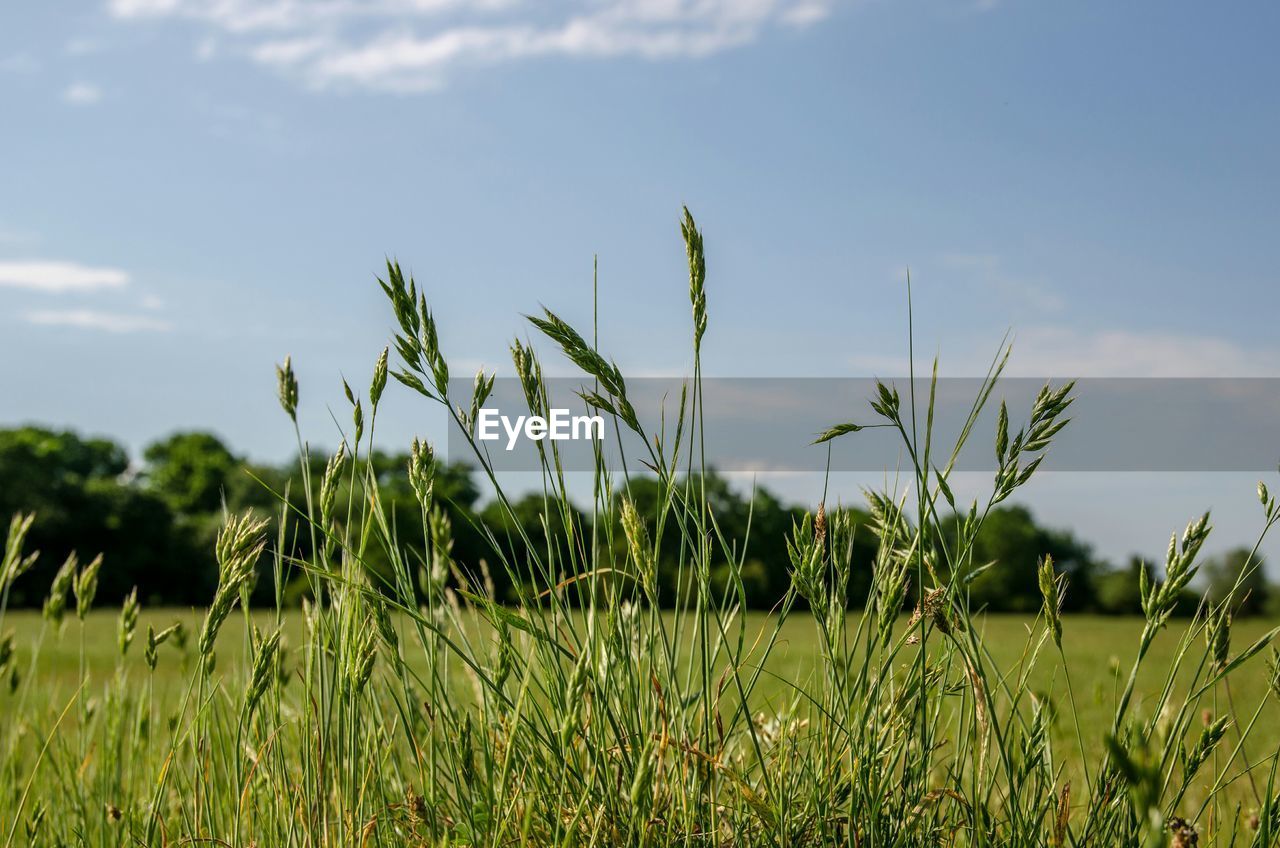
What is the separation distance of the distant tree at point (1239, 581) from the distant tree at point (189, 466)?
43.0m

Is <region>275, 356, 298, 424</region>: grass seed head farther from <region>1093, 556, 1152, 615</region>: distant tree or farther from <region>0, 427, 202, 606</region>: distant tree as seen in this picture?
<region>0, 427, 202, 606</region>: distant tree

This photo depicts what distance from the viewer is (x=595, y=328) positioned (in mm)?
1367

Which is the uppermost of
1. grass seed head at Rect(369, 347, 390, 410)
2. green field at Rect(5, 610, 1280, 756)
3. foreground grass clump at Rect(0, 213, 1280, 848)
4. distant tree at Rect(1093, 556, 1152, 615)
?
grass seed head at Rect(369, 347, 390, 410)

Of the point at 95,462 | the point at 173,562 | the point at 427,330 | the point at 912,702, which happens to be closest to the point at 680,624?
the point at 912,702

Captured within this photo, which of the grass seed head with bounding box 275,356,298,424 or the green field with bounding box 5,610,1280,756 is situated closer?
the grass seed head with bounding box 275,356,298,424

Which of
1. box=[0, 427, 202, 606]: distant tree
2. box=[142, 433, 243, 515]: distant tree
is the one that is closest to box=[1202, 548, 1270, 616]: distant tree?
box=[0, 427, 202, 606]: distant tree

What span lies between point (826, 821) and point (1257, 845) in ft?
2.01

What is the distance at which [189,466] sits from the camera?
5056 centimetres

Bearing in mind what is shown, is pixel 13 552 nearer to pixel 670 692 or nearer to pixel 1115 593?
pixel 670 692

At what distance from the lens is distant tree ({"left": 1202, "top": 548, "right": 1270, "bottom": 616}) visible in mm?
1366

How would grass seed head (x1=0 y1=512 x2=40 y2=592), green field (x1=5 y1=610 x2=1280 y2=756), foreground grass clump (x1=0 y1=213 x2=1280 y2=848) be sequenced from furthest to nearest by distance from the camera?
green field (x1=5 y1=610 x2=1280 y2=756) < grass seed head (x1=0 y1=512 x2=40 y2=592) < foreground grass clump (x1=0 y1=213 x2=1280 y2=848)

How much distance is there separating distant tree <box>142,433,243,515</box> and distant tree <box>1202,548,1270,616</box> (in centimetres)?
4303

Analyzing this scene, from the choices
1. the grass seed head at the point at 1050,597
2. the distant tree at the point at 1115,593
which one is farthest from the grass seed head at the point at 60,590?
the distant tree at the point at 1115,593

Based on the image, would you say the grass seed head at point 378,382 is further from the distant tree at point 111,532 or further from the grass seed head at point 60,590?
the distant tree at point 111,532
